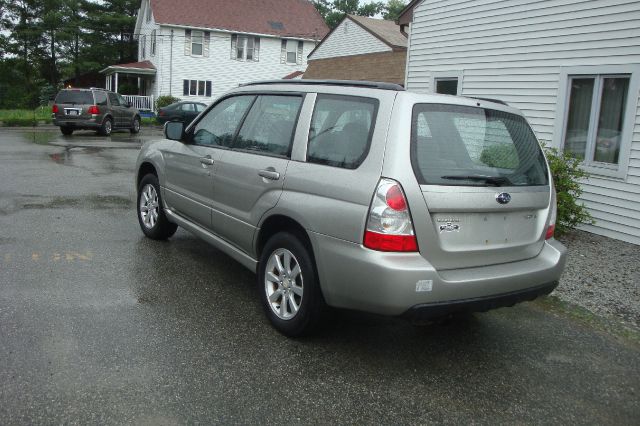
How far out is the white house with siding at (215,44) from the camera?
123 ft

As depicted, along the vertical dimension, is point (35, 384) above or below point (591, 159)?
below

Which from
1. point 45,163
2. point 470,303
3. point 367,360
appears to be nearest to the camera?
point 470,303

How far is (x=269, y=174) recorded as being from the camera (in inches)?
175

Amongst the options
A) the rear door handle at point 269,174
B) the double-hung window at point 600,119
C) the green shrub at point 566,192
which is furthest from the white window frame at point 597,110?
the rear door handle at point 269,174

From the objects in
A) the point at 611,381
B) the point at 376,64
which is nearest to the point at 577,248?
the point at 611,381

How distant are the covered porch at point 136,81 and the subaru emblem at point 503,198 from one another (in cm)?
3315

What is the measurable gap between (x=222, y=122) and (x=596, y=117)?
5893mm

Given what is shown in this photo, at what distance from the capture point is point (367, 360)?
159 inches

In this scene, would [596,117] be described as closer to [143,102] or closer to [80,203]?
[80,203]

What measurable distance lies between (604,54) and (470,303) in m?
6.41

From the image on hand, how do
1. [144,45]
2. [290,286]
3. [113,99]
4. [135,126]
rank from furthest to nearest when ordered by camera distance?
[144,45] → [135,126] → [113,99] → [290,286]

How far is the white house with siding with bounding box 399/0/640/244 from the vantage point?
8.22 m

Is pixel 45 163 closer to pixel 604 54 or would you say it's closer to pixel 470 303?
pixel 604 54

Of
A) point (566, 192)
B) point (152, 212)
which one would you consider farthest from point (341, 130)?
point (566, 192)
